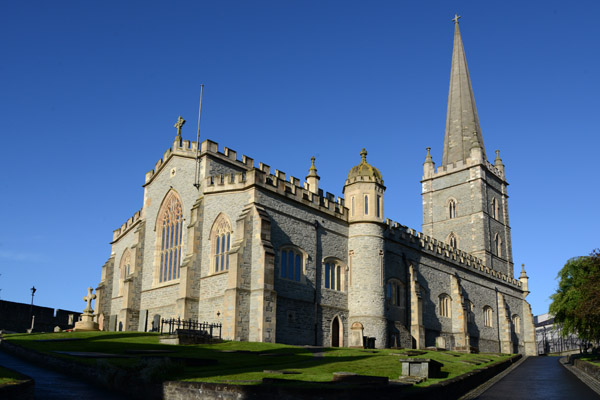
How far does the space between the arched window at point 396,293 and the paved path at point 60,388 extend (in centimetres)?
2596

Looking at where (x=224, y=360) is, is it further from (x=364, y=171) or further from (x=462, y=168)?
(x=462, y=168)

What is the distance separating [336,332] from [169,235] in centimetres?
1286

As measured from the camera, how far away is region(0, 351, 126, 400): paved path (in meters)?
13.5

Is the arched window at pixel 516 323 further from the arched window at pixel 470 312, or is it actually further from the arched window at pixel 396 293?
the arched window at pixel 396 293

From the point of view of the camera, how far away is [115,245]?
1820 inches

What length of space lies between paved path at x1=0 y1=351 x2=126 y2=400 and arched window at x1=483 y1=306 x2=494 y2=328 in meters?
44.6

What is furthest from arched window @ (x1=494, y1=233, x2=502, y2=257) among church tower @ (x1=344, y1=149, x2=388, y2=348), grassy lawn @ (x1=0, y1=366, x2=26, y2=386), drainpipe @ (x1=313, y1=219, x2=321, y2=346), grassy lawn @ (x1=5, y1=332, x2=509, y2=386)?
grassy lawn @ (x1=0, y1=366, x2=26, y2=386)

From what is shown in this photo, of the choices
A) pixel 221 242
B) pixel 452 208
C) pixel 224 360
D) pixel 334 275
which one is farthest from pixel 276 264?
pixel 452 208

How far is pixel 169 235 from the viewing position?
37.9 metres

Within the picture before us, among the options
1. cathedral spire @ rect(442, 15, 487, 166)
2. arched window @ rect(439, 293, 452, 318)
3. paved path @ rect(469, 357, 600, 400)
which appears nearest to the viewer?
paved path @ rect(469, 357, 600, 400)

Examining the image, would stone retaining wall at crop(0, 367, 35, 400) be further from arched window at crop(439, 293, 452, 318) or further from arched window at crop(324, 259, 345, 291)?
arched window at crop(439, 293, 452, 318)

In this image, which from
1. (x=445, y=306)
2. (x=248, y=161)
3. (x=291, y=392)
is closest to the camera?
(x=291, y=392)

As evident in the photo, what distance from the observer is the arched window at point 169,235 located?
36.6 meters

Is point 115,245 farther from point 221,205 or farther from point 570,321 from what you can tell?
point 570,321
